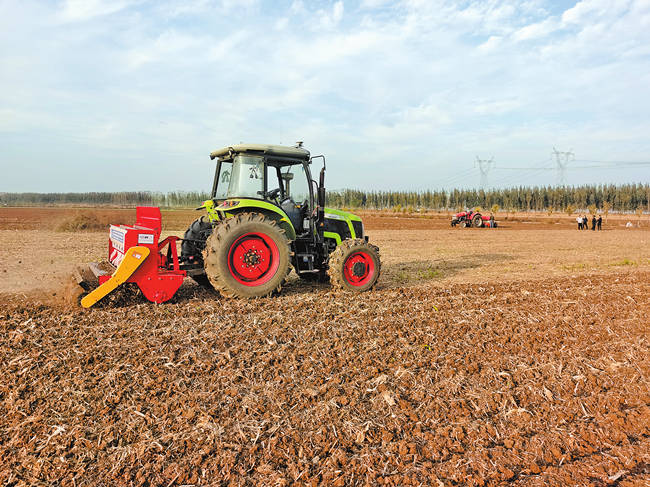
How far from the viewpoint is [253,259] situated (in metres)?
7.04

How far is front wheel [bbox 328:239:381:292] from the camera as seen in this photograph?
781cm

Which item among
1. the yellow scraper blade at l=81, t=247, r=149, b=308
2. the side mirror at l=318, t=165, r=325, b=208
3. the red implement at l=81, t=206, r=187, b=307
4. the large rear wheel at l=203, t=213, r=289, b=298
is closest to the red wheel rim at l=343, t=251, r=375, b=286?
the side mirror at l=318, t=165, r=325, b=208

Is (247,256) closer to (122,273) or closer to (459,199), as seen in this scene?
(122,273)

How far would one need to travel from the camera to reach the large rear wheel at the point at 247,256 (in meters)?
6.72

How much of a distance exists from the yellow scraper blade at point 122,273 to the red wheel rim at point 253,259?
4.13 feet

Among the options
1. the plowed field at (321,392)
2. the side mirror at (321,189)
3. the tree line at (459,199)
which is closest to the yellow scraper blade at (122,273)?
the plowed field at (321,392)

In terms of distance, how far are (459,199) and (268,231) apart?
78158mm

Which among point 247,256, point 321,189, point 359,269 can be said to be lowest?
point 359,269

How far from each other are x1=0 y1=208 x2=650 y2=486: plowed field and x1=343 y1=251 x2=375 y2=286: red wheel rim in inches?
27.2

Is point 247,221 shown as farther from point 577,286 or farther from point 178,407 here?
point 577,286

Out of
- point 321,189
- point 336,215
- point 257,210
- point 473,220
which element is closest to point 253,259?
point 257,210

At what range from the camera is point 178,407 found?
12.1 ft

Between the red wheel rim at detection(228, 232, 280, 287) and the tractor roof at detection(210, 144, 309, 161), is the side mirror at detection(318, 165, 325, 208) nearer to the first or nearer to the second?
the tractor roof at detection(210, 144, 309, 161)

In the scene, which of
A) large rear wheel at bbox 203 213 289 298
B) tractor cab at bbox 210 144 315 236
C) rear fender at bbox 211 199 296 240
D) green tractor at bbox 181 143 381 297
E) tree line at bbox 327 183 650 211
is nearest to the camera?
large rear wheel at bbox 203 213 289 298
